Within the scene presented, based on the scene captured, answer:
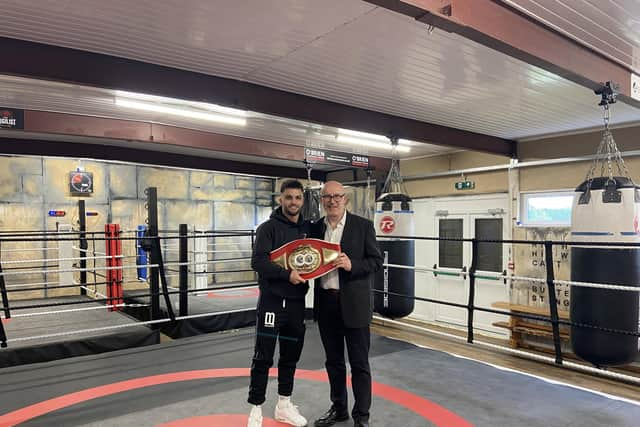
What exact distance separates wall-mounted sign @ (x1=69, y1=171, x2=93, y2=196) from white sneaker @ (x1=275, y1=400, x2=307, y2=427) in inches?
265

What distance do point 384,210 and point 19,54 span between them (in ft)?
11.9

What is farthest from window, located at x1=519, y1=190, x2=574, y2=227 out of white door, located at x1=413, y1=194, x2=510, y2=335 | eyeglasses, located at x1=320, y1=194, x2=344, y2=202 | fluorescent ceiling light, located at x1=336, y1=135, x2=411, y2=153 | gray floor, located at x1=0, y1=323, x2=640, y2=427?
eyeglasses, located at x1=320, y1=194, x2=344, y2=202

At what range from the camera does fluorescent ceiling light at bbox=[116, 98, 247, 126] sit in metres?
4.29

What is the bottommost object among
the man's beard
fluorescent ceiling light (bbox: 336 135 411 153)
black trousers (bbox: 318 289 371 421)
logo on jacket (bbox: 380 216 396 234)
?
black trousers (bbox: 318 289 371 421)

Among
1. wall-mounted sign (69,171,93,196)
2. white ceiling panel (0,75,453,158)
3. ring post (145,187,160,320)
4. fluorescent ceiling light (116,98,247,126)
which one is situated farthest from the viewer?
wall-mounted sign (69,171,93,196)

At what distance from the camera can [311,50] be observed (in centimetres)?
296

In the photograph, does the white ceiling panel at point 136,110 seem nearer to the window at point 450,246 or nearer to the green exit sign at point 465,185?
the green exit sign at point 465,185

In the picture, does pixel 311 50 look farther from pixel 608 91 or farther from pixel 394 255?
pixel 394 255

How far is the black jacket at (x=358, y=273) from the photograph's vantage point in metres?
2.10

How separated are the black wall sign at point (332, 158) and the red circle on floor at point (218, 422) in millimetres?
3546

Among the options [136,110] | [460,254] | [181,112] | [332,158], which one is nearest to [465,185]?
[460,254]

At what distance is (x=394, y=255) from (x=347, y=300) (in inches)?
105

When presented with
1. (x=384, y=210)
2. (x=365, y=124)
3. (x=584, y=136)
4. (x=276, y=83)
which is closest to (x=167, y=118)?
(x=276, y=83)

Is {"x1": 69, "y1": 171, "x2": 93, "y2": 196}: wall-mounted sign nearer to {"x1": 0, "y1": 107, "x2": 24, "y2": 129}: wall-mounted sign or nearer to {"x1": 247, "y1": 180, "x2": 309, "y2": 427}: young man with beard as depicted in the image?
{"x1": 0, "y1": 107, "x2": 24, "y2": 129}: wall-mounted sign
